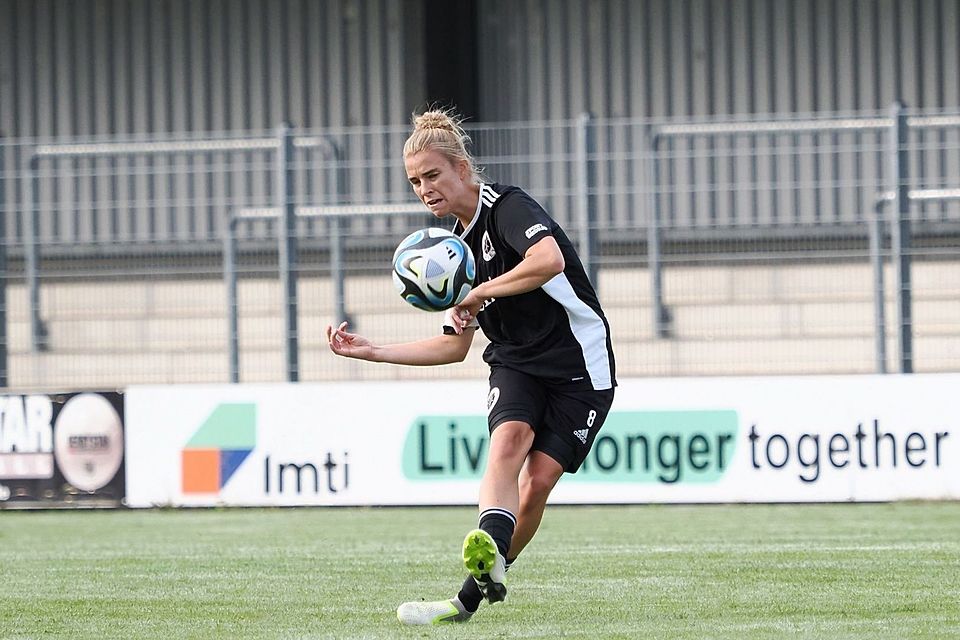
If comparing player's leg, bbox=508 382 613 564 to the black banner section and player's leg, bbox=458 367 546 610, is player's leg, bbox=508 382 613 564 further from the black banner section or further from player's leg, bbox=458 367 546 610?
the black banner section

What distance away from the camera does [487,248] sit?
598 cm

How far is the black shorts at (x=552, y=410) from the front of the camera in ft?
19.3

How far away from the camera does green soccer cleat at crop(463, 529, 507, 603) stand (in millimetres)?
5422

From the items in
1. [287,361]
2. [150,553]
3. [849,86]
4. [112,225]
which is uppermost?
[849,86]

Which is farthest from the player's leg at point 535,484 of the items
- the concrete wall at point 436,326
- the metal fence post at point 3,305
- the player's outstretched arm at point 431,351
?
the metal fence post at point 3,305

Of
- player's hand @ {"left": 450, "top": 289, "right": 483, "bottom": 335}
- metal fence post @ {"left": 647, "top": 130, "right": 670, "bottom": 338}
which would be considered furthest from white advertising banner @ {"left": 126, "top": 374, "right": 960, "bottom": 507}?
player's hand @ {"left": 450, "top": 289, "right": 483, "bottom": 335}

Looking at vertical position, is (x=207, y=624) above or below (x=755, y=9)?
below

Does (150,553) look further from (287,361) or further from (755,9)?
(755,9)

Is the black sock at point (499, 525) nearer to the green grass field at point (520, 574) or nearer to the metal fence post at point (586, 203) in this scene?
the green grass field at point (520, 574)

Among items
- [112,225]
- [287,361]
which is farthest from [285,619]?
[112,225]

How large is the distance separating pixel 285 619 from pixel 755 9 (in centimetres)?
1116

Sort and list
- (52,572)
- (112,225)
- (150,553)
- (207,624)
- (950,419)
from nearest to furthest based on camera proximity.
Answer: (207,624), (52,572), (150,553), (950,419), (112,225)

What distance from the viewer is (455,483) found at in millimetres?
11375

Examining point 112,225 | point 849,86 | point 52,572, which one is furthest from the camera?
point 849,86
